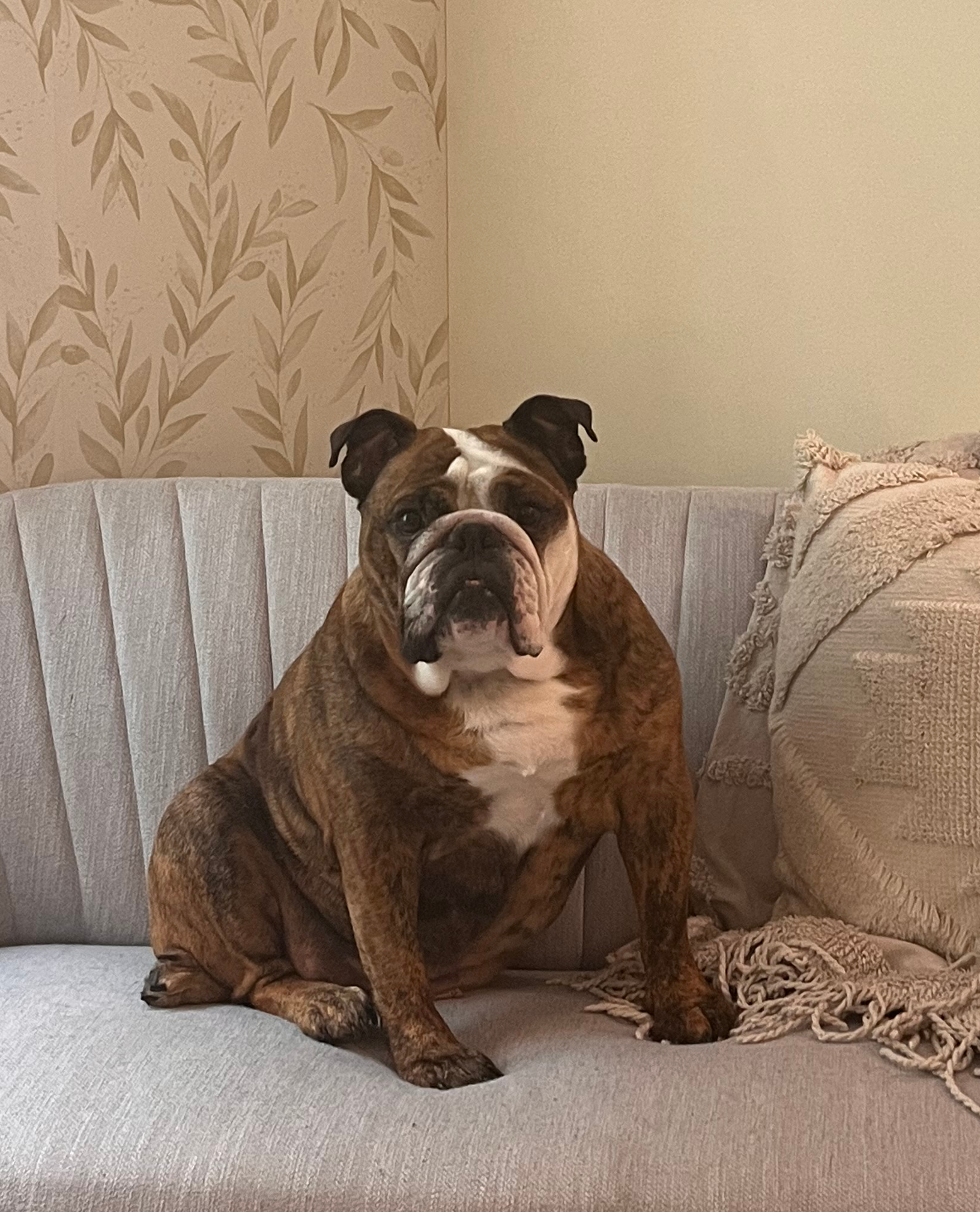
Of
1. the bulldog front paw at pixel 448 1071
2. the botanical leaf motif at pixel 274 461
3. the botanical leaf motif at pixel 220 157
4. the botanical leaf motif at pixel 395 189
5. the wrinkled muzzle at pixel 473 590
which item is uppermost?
the botanical leaf motif at pixel 220 157

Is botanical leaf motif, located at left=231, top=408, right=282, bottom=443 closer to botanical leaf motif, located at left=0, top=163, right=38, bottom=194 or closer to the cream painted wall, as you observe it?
the cream painted wall

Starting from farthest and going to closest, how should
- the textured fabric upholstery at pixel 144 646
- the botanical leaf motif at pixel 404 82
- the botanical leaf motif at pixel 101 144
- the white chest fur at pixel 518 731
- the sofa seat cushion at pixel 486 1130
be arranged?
the botanical leaf motif at pixel 404 82, the botanical leaf motif at pixel 101 144, the textured fabric upholstery at pixel 144 646, the white chest fur at pixel 518 731, the sofa seat cushion at pixel 486 1130

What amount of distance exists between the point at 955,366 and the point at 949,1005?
0.94 metres

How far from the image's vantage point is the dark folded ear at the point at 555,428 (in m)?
1.45

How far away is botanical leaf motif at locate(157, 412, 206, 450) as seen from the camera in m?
2.17

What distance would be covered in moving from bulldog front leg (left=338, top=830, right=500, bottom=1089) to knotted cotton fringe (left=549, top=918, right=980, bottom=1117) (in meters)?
0.21

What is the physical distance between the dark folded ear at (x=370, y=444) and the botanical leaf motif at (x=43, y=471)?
781 millimetres

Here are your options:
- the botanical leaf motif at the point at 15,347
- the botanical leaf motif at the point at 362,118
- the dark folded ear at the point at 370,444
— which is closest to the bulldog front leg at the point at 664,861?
the dark folded ear at the point at 370,444

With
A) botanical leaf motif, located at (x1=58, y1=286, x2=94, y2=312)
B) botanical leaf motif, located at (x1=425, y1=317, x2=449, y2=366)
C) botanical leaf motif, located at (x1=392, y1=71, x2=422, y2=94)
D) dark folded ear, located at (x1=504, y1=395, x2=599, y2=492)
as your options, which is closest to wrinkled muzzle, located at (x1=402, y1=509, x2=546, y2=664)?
dark folded ear, located at (x1=504, y1=395, x2=599, y2=492)

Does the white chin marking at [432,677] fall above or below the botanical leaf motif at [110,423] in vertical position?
below

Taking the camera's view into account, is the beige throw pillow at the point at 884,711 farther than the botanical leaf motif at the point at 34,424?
No

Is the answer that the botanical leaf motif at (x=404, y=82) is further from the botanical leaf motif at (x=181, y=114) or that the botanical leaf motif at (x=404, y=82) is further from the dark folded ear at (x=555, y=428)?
the dark folded ear at (x=555, y=428)

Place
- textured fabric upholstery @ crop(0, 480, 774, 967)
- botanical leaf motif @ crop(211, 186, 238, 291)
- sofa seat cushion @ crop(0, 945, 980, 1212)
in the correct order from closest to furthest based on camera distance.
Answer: sofa seat cushion @ crop(0, 945, 980, 1212) < textured fabric upholstery @ crop(0, 480, 774, 967) < botanical leaf motif @ crop(211, 186, 238, 291)

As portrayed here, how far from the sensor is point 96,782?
72.7 inches
